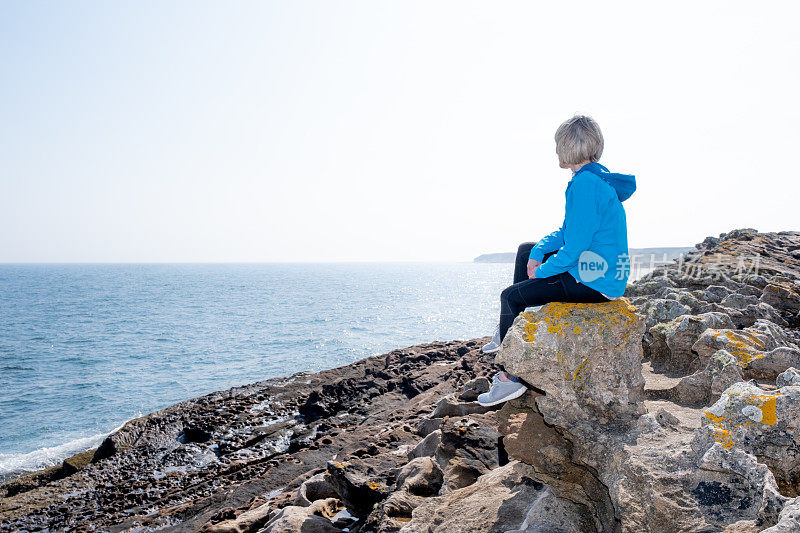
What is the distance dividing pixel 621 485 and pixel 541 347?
3.96ft

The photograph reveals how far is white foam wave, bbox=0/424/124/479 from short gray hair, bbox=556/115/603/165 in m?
20.7

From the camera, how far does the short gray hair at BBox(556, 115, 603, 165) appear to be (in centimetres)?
400

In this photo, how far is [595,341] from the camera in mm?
4133

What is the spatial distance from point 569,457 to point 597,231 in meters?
2.08

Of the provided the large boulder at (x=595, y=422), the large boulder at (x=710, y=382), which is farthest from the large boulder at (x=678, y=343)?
the large boulder at (x=595, y=422)

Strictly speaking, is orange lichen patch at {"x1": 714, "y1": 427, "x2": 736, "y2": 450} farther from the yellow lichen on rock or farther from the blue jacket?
the blue jacket

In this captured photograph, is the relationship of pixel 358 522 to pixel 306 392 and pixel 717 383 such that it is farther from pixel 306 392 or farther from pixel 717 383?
pixel 306 392

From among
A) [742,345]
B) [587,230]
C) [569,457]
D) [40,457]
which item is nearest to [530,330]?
[587,230]

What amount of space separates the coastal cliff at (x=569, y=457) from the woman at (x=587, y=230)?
240 millimetres

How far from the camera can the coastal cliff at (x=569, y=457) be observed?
10.8ft

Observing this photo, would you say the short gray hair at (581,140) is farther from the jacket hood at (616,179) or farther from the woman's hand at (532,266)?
the woman's hand at (532,266)

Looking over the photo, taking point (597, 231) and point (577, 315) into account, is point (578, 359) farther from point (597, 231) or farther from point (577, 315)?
point (597, 231)

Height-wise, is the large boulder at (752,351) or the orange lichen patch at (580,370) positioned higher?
the orange lichen patch at (580,370)

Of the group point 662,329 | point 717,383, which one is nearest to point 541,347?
point 717,383
